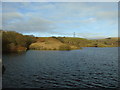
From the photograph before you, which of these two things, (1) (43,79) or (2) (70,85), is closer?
(2) (70,85)

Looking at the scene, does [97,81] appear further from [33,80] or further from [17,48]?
[17,48]

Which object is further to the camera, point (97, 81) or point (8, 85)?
point (97, 81)


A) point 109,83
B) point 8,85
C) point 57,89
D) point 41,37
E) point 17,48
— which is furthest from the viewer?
point 41,37

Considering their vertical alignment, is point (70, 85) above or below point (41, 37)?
below

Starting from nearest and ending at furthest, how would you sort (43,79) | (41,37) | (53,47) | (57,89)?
(57,89) < (43,79) < (53,47) < (41,37)

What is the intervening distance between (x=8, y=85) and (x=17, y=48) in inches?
2443

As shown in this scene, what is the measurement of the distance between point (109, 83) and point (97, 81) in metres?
1.85

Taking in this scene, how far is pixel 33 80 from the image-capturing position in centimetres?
2189

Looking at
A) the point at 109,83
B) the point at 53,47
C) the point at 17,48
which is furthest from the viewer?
the point at 53,47

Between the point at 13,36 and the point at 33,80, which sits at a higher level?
the point at 13,36

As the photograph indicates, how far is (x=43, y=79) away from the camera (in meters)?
22.5

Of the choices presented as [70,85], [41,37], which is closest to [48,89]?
[70,85]

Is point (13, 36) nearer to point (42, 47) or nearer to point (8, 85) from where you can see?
point (42, 47)

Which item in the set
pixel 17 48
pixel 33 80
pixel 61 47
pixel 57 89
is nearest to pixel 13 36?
pixel 17 48
